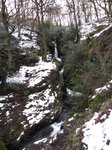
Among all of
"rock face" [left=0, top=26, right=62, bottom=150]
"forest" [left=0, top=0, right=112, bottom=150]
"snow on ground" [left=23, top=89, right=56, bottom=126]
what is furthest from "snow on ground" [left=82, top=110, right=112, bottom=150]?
"snow on ground" [left=23, top=89, right=56, bottom=126]

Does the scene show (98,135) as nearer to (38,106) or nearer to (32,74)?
(38,106)

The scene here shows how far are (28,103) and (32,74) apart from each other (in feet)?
10.4

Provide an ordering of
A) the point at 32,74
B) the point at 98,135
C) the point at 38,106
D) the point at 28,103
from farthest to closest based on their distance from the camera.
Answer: the point at 32,74
the point at 28,103
the point at 38,106
the point at 98,135

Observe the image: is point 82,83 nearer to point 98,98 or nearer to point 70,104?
point 70,104

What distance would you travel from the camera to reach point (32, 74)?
45.9ft

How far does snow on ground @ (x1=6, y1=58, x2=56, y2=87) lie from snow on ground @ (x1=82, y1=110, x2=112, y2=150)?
6.98 meters

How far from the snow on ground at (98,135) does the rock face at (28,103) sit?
3819 mm

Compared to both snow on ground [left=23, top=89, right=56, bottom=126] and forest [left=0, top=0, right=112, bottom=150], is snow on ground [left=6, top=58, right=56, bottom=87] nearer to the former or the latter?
forest [left=0, top=0, right=112, bottom=150]

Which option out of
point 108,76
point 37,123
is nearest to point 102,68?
point 108,76

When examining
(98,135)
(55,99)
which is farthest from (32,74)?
(98,135)

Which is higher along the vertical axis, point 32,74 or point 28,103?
point 32,74

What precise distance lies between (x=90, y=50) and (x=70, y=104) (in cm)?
468

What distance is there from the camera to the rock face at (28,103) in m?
9.39

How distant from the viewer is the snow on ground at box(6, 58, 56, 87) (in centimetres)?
1313
